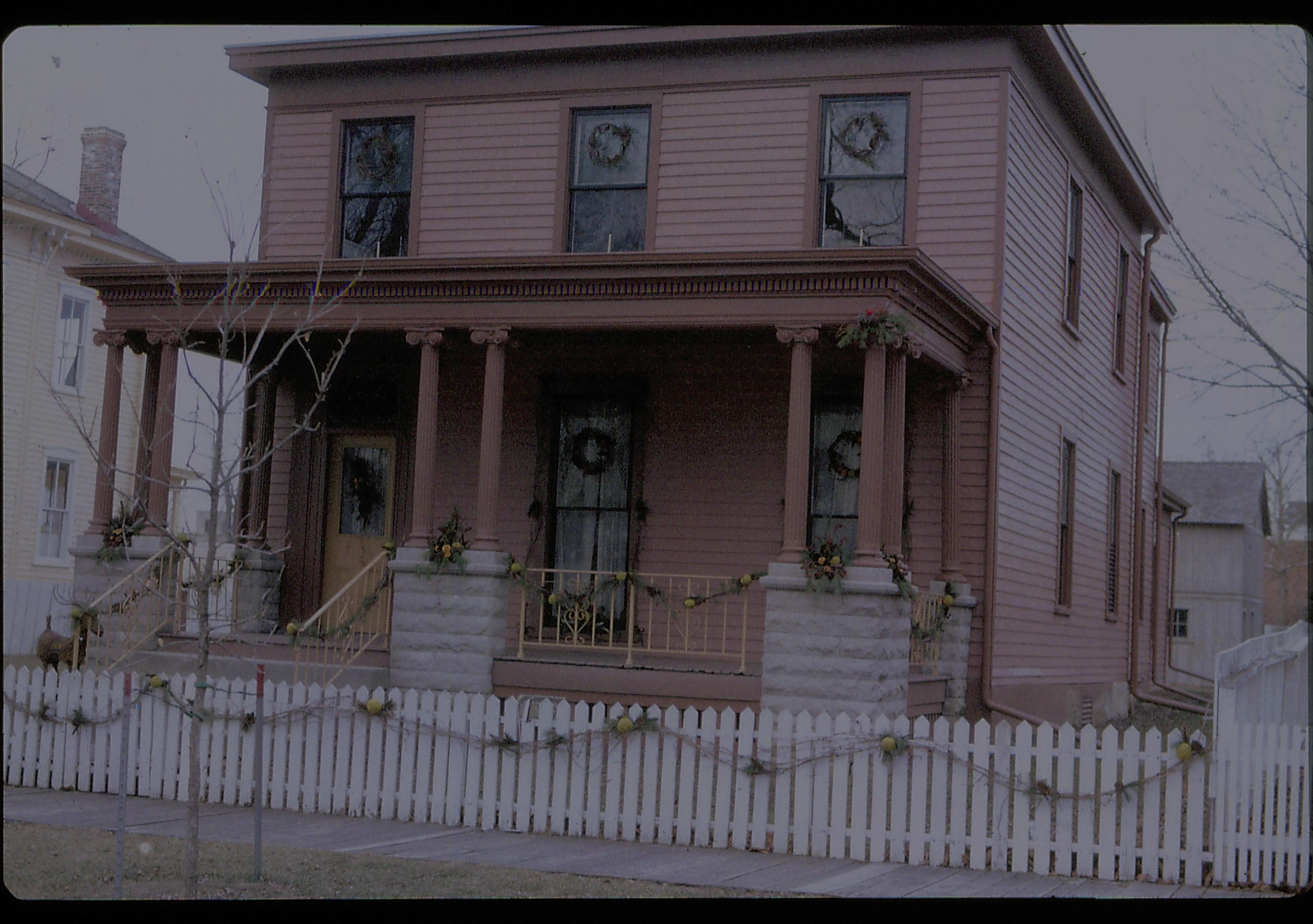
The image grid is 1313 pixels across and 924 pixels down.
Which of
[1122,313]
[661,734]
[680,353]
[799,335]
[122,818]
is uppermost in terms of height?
[1122,313]

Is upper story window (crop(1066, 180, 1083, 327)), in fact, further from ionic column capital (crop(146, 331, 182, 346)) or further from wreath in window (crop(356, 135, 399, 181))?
ionic column capital (crop(146, 331, 182, 346))

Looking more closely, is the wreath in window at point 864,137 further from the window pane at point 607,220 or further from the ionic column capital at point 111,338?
the ionic column capital at point 111,338

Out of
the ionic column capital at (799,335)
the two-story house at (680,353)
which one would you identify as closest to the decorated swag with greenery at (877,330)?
the two-story house at (680,353)

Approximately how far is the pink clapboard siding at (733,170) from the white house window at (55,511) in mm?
15940

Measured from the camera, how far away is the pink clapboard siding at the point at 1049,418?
49.6ft

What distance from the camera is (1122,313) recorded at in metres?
20.6

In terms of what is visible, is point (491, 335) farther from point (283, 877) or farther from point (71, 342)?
point (71, 342)

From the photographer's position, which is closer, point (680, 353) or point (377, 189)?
point (680, 353)

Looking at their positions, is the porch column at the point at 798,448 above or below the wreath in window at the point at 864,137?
below

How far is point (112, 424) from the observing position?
13.8m

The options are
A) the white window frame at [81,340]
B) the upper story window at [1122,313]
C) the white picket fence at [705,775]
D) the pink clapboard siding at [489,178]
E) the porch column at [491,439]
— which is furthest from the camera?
the white window frame at [81,340]

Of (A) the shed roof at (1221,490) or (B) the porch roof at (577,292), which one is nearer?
(B) the porch roof at (577,292)

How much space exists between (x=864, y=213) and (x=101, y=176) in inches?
740

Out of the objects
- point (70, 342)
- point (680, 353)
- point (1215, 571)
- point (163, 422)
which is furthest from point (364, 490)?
point (1215, 571)
